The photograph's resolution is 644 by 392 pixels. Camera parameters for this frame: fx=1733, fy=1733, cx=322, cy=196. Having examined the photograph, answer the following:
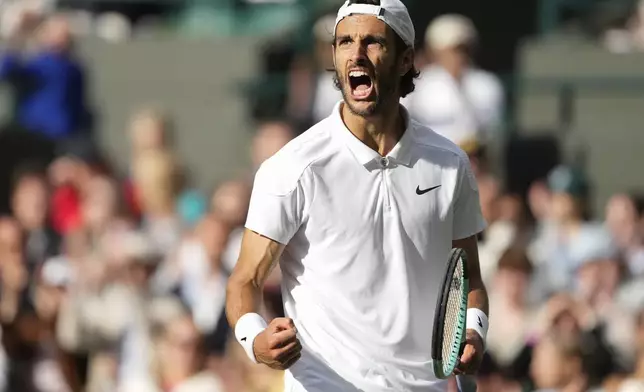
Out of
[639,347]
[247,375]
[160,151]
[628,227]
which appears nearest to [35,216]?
[160,151]

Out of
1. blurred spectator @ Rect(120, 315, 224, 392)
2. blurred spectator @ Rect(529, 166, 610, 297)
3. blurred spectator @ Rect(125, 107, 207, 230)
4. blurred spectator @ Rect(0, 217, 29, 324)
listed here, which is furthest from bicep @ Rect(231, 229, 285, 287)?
blurred spectator @ Rect(125, 107, 207, 230)

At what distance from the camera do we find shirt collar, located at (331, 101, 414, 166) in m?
5.79

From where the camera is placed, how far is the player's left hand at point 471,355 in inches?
223

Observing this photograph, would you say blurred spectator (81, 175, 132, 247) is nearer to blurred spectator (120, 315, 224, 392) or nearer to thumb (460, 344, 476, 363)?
blurred spectator (120, 315, 224, 392)

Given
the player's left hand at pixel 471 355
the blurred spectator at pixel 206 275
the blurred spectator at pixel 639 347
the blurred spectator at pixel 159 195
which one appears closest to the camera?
the player's left hand at pixel 471 355

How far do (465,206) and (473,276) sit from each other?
269mm

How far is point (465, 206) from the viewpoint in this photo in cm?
598

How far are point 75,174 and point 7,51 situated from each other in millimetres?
1677

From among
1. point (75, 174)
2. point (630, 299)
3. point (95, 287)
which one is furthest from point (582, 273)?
point (75, 174)

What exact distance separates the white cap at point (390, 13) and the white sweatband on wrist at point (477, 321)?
3.17 feet

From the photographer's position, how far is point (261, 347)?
550cm

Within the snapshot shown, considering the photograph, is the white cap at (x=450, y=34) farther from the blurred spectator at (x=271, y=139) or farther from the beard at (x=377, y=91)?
the beard at (x=377, y=91)

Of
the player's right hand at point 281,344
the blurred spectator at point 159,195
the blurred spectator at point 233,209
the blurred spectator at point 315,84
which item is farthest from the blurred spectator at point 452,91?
the player's right hand at point 281,344

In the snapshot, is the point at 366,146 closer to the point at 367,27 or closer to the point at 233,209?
the point at 367,27
